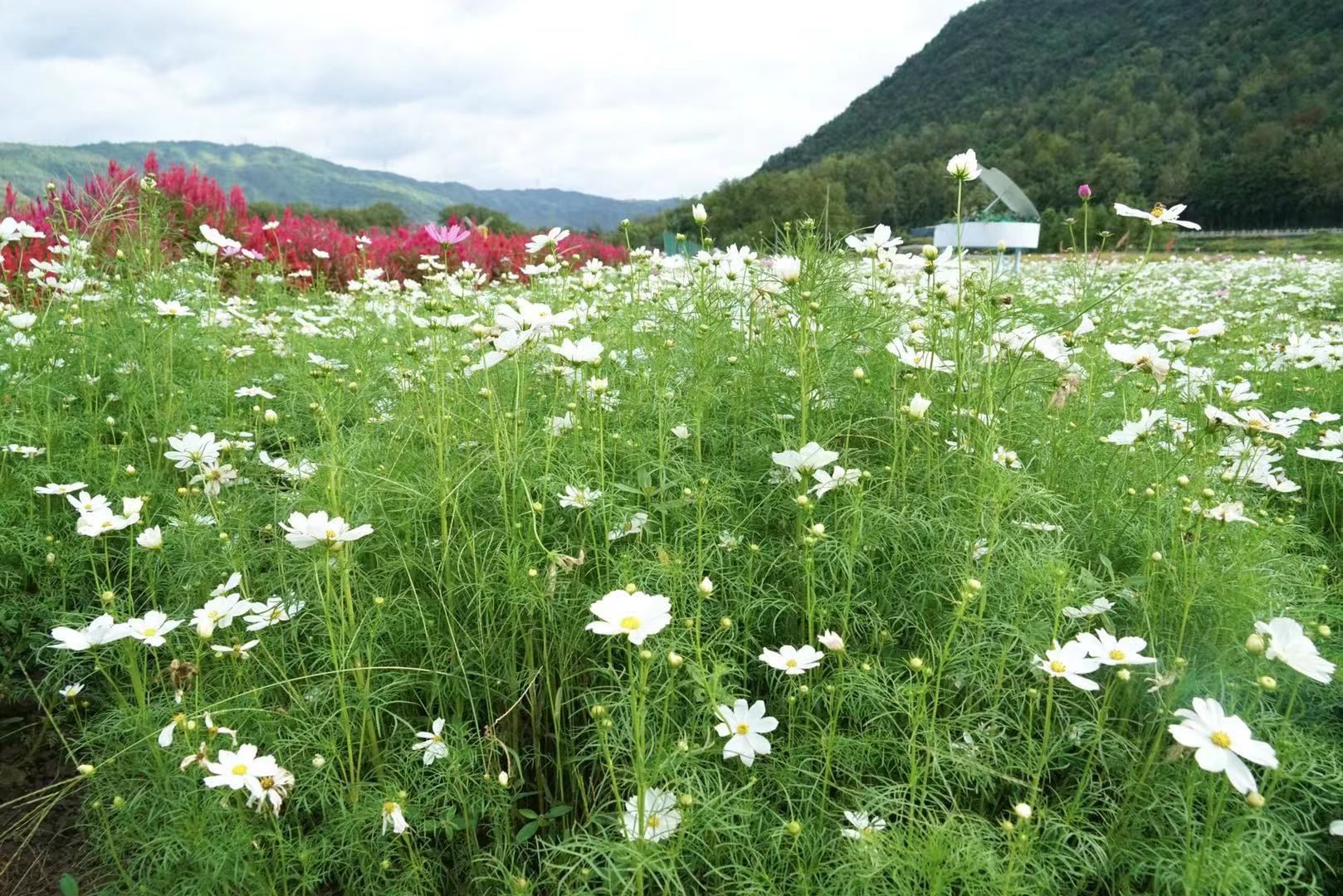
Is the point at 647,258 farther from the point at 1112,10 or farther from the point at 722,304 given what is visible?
the point at 1112,10

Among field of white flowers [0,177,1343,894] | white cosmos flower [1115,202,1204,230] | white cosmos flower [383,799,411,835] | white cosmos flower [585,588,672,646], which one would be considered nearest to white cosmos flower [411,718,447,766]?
field of white flowers [0,177,1343,894]

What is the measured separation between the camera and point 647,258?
315 centimetres

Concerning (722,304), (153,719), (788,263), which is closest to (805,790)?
(788,263)

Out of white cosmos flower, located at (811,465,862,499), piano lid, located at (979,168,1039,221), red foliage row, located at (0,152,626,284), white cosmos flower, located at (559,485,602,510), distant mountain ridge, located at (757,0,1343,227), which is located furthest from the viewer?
distant mountain ridge, located at (757,0,1343,227)

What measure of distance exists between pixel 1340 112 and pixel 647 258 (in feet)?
147

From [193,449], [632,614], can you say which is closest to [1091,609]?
[632,614]

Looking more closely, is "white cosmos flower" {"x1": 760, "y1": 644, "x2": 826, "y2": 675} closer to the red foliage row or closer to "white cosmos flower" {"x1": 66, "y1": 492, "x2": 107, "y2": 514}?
"white cosmos flower" {"x1": 66, "y1": 492, "x2": 107, "y2": 514}

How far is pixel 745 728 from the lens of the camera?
1271 millimetres

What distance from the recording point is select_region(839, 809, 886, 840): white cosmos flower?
1.11 metres

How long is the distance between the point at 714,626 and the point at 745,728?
30cm

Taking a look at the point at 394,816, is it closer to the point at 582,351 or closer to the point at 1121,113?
the point at 582,351

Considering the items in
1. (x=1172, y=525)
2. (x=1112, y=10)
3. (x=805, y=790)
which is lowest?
(x=805, y=790)

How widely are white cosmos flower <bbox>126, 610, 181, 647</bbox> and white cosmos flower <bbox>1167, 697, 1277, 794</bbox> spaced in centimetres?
150

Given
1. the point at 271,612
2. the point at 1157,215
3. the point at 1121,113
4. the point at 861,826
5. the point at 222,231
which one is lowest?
the point at 861,826
